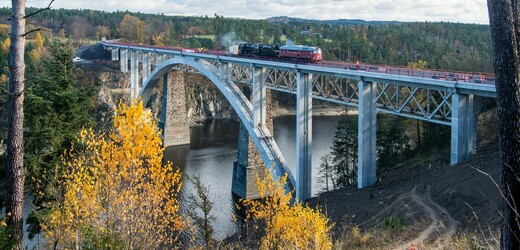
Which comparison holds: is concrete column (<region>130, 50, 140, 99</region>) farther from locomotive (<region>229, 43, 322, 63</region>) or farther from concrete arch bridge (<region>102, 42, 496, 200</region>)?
locomotive (<region>229, 43, 322, 63</region>)

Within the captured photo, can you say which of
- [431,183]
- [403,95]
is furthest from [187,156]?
[431,183]

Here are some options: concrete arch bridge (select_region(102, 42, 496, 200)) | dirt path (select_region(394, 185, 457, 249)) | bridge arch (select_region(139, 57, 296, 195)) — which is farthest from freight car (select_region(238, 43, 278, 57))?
dirt path (select_region(394, 185, 457, 249))

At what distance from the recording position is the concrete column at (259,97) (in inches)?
1100

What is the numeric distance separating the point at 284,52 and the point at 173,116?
21.1m

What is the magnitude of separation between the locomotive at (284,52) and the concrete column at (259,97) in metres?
1.41

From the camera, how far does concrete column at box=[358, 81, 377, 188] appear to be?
20.5 meters

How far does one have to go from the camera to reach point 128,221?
7660mm

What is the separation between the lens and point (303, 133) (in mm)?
24547

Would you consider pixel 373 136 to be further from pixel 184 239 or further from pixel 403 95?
pixel 403 95

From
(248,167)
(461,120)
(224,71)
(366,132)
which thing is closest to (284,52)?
Result: (224,71)

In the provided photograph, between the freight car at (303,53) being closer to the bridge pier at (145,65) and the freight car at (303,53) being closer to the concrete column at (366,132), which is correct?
the concrete column at (366,132)

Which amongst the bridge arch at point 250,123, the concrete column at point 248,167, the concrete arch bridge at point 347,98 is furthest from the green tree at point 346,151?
the concrete column at point 248,167

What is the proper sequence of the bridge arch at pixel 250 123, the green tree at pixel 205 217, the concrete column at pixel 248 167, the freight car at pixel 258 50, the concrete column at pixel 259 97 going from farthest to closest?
the concrete column at pixel 248 167 < the freight car at pixel 258 50 < the concrete column at pixel 259 97 < the bridge arch at pixel 250 123 < the green tree at pixel 205 217

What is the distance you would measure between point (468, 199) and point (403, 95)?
18.4 m
